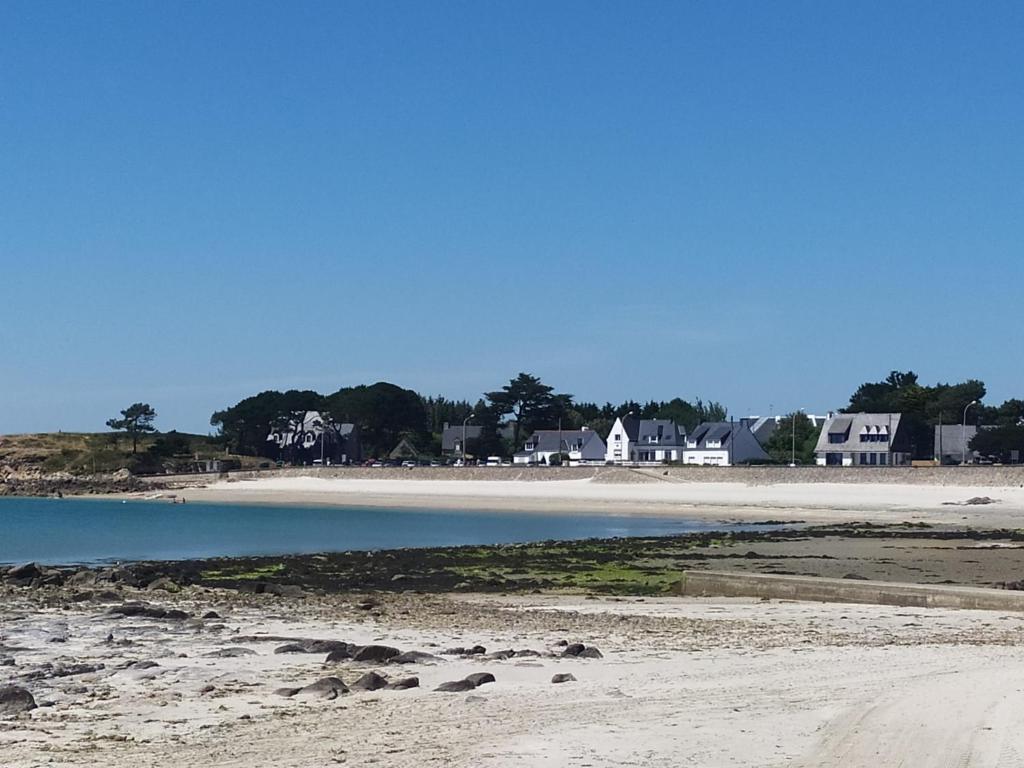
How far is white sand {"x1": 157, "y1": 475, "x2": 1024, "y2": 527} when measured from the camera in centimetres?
6481

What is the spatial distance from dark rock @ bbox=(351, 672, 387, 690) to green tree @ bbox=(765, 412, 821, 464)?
111637 millimetres

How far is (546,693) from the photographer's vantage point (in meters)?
12.7

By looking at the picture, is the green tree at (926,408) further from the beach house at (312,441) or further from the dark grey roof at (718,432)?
the beach house at (312,441)

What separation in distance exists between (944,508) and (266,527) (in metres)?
34.3

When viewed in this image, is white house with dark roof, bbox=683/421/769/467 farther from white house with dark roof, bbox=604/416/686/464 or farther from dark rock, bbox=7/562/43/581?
dark rock, bbox=7/562/43/581

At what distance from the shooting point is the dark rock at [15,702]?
1201 cm

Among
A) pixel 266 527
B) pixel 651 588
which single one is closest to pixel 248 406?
pixel 266 527

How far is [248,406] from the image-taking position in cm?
14800

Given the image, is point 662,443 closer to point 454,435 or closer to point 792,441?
point 792,441

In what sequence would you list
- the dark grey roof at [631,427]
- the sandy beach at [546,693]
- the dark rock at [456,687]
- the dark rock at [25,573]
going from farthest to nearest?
the dark grey roof at [631,427] < the dark rock at [25,573] < the dark rock at [456,687] < the sandy beach at [546,693]

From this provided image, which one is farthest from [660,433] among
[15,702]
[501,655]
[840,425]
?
[15,702]

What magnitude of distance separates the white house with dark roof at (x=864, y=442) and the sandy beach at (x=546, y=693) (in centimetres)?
10371

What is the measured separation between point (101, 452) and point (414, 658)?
454ft

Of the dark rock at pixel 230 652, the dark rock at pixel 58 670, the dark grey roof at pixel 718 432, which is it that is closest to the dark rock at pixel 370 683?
the dark rock at pixel 230 652
